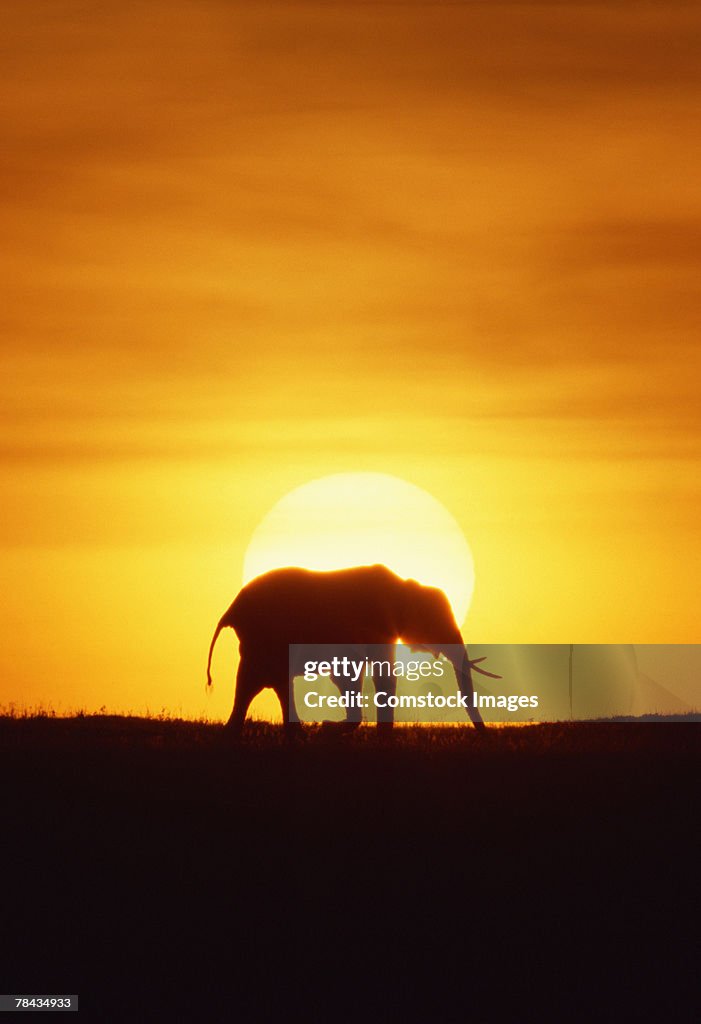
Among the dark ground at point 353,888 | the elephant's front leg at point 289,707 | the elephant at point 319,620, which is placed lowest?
the dark ground at point 353,888

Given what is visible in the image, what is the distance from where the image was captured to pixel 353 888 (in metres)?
9.16

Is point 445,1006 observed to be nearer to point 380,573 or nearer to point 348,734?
point 348,734

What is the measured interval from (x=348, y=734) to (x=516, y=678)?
3.85 metres

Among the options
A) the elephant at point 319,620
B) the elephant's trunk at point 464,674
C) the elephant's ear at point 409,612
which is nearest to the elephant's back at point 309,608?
the elephant at point 319,620

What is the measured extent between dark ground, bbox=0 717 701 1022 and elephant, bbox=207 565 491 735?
223 inches

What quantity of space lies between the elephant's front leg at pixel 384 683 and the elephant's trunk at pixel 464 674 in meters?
1.08

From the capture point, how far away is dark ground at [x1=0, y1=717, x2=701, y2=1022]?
7.33 m

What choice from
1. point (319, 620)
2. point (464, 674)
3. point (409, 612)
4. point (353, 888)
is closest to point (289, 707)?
point (319, 620)

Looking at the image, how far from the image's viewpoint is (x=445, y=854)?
10.1 m

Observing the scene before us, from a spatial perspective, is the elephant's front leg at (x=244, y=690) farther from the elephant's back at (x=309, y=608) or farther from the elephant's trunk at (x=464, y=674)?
the elephant's trunk at (x=464, y=674)

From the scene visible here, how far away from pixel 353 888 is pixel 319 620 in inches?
469

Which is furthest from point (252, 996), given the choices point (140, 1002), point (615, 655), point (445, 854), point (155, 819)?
point (615, 655)

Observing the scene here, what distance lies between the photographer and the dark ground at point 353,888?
733 centimetres

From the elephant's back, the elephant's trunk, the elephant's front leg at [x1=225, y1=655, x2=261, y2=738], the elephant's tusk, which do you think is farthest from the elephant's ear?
the elephant's front leg at [x1=225, y1=655, x2=261, y2=738]
